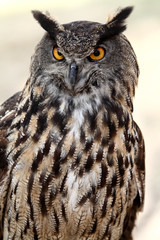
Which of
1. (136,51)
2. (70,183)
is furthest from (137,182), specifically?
(136,51)

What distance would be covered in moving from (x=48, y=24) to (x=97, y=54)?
268mm

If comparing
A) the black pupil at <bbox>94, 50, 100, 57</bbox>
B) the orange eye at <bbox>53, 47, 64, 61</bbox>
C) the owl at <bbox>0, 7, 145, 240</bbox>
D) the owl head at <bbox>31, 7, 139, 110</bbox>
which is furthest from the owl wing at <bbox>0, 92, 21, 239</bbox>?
the black pupil at <bbox>94, 50, 100, 57</bbox>

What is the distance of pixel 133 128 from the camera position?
3924mm

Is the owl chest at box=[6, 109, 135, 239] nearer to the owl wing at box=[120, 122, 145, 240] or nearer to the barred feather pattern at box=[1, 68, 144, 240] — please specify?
the barred feather pattern at box=[1, 68, 144, 240]

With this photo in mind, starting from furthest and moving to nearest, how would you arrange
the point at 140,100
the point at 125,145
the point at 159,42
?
1. the point at 159,42
2. the point at 140,100
3. the point at 125,145

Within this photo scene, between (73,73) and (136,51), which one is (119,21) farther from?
(136,51)

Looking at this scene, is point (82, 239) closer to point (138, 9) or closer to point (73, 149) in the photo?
point (73, 149)

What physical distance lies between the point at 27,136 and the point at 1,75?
5.13m

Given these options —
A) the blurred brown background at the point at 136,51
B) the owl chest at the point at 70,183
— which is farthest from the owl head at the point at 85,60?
the blurred brown background at the point at 136,51

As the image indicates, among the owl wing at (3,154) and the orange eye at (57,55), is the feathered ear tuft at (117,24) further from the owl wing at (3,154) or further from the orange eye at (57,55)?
the owl wing at (3,154)

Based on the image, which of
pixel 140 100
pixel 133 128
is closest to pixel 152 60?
pixel 140 100

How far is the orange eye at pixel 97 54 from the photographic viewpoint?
359cm

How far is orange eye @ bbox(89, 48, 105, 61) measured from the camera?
3591mm

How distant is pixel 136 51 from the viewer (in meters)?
9.33
